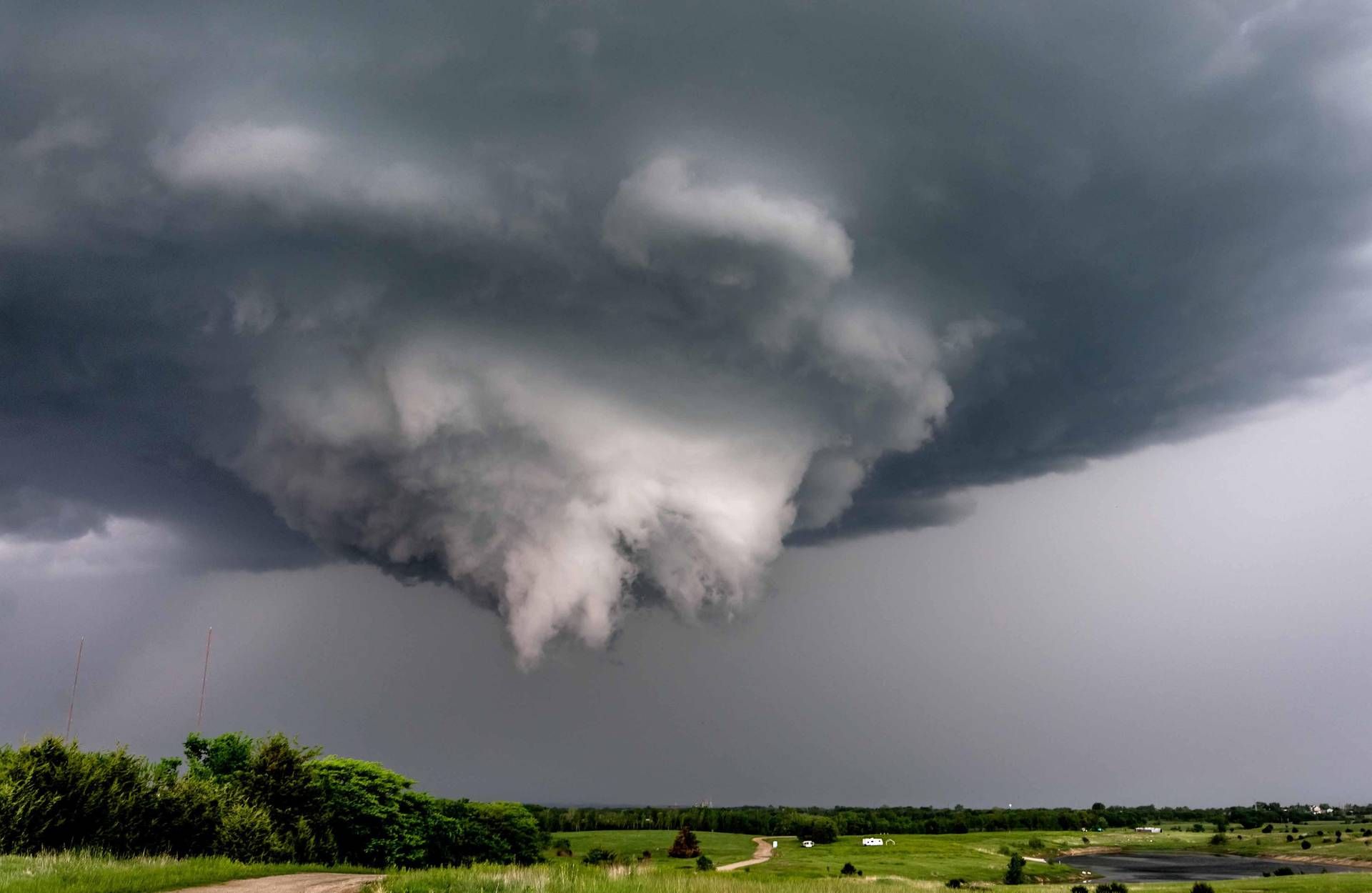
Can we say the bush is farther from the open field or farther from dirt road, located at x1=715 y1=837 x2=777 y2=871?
the open field

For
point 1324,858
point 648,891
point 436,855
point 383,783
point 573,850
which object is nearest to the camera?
point 648,891

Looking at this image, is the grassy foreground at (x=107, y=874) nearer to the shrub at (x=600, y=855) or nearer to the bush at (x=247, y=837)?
the bush at (x=247, y=837)

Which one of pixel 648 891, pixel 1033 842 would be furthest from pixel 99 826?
pixel 1033 842

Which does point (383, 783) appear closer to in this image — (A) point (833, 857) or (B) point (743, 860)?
(B) point (743, 860)

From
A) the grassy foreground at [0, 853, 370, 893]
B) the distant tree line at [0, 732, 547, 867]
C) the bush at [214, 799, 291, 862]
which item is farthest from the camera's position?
the bush at [214, 799, 291, 862]

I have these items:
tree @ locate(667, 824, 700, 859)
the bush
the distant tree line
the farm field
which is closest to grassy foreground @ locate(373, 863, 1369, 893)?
the distant tree line

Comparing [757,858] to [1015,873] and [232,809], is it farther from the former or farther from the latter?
[232,809]
